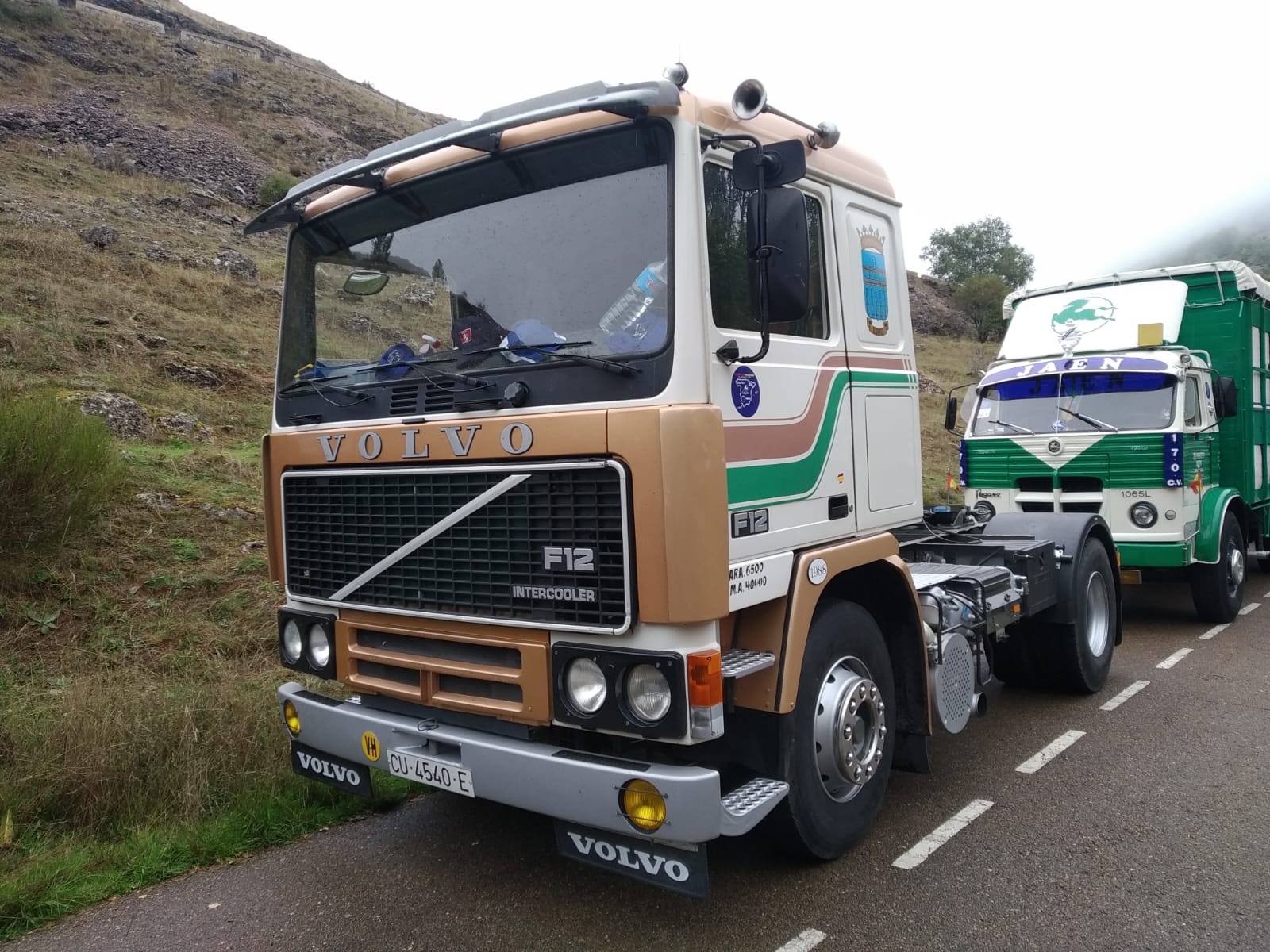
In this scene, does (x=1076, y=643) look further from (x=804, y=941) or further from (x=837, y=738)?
(x=804, y=941)

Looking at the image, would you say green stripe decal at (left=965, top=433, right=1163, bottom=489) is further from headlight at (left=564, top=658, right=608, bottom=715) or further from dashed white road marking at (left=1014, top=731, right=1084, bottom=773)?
headlight at (left=564, top=658, right=608, bottom=715)

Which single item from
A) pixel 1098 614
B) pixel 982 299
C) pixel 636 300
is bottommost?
pixel 1098 614

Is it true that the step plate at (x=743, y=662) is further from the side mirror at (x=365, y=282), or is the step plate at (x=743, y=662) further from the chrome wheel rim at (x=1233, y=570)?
the chrome wheel rim at (x=1233, y=570)

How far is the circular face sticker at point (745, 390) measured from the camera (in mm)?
3170

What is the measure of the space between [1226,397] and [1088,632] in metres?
3.60

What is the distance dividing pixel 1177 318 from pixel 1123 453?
1582 millimetres

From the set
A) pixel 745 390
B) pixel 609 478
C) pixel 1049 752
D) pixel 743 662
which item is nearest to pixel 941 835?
pixel 1049 752

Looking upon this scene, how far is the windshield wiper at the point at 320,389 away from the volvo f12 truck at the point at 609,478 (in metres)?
0.02

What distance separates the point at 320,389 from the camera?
380 centimetres

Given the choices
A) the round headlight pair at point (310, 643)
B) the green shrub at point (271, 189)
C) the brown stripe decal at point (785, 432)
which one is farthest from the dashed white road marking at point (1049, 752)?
the green shrub at point (271, 189)

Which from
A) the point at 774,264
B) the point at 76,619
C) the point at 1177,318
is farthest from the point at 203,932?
the point at 1177,318

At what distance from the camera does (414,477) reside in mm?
3381

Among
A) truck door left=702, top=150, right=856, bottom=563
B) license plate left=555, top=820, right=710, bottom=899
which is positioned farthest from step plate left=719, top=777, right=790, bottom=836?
truck door left=702, top=150, right=856, bottom=563

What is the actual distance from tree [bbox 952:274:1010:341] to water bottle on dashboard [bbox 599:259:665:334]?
124 ft
